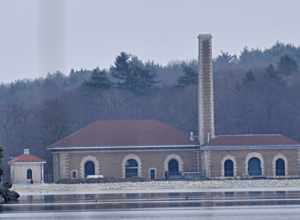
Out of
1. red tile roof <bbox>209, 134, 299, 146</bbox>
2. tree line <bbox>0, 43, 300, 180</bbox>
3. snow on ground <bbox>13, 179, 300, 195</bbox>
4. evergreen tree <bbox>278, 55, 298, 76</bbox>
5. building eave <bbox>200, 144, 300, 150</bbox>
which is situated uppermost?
evergreen tree <bbox>278, 55, 298, 76</bbox>

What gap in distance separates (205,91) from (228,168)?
19.2 feet

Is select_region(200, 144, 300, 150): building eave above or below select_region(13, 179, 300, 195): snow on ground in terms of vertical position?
above

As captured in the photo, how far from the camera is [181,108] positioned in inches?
3782

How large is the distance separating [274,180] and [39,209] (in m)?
26.8

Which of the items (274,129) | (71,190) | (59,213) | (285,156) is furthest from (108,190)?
(274,129)

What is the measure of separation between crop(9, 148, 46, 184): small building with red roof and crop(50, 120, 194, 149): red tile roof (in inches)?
70.2

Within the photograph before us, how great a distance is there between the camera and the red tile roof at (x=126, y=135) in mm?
74812

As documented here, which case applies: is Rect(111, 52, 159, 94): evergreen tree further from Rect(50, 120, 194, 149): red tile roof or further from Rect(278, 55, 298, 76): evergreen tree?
Rect(50, 120, 194, 149): red tile roof

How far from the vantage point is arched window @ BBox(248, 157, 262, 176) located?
72812mm

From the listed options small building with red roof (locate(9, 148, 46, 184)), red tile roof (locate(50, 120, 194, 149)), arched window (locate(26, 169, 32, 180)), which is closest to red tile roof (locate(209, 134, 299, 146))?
red tile roof (locate(50, 120, 194, 149))

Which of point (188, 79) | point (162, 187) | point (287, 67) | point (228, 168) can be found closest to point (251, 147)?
point (228, 168)

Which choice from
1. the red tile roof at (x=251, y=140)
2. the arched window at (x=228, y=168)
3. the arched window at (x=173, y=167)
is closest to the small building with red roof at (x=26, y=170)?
the arched window at (x=173, y=167)

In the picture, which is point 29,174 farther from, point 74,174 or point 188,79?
point 188,79

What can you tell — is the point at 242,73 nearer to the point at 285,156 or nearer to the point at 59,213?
the point at 285,156
